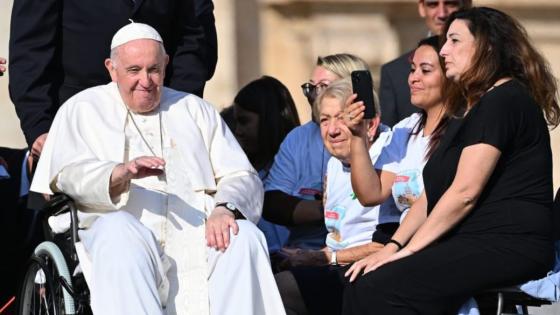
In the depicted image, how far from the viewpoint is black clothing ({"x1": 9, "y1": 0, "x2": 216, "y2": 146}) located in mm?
8852

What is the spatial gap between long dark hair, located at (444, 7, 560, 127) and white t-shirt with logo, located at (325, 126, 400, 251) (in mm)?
849

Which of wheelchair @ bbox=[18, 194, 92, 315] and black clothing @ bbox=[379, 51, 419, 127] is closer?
wheelchair @ bbox=[18, 194, 92, 315]

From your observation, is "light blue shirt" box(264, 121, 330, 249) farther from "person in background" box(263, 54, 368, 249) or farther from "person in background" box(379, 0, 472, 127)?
"person in background" box(379, 0, 472, 127)

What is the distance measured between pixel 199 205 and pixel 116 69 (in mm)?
681

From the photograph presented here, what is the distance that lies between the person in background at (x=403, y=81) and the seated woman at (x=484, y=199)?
73.0 inches

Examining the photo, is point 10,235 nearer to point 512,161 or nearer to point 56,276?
point 56,276

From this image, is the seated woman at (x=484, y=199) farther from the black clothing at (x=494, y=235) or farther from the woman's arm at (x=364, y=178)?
the woman's arm at (x=364, y=178)

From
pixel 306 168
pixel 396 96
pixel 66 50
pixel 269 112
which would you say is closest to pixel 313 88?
pixel 306 168

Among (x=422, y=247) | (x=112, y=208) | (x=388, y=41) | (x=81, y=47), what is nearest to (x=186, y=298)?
(x=112, y=208)

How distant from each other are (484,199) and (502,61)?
1.90ft

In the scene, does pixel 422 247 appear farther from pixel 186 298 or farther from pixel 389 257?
pixel 186 298

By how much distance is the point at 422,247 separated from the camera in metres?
7.96

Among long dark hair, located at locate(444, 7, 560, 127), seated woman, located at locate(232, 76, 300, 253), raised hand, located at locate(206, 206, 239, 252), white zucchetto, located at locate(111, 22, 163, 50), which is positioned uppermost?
white zucchetto, located at locate(111, 22, 163, 50)

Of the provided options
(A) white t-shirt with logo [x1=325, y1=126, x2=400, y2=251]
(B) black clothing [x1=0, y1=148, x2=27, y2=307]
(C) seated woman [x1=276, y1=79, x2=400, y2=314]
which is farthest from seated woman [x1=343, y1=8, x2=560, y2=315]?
(B) black clothing [x1=0, y1=148, x2=27, y2=307]
